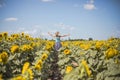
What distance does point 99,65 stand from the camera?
4949 millimetres

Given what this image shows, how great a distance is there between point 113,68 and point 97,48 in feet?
11.0

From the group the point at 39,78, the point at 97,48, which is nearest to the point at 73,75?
the point at 39,78

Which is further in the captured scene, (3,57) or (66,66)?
(66,66)

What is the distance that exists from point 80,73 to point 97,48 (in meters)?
3.24

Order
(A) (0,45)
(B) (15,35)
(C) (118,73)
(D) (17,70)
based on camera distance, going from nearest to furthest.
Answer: (C) (118,73) < (D) (17,70) < (A) (0,45) < (B) (15,35)

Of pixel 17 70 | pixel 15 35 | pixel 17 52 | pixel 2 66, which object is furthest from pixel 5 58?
pixel 15 35

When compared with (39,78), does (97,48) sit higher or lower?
higher

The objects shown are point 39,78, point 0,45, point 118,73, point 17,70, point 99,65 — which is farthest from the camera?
point 0,45

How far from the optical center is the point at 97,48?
7.01 metres

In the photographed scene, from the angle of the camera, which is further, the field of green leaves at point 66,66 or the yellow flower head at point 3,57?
the yellow flower head at point 3,57

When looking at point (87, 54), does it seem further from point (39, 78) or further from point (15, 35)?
point (15, 35)

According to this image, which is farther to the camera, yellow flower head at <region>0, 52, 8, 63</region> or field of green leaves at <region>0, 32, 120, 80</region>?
yellow flower head at <region>0, 52, 8, 63</region>

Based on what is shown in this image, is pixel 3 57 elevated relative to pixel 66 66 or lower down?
elevated

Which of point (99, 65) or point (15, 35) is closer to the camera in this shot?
point (99, 65)
